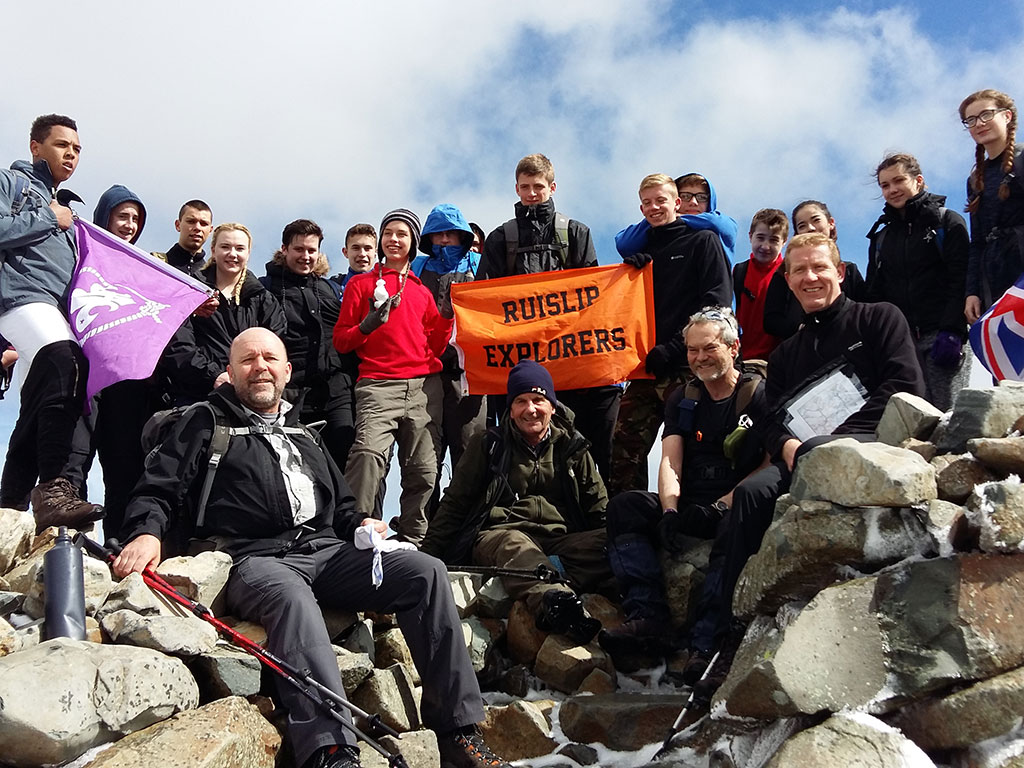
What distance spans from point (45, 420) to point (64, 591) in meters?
2.86

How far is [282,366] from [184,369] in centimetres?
225

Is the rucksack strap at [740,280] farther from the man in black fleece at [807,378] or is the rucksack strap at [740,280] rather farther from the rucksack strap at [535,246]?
the man in black fleece at [807,378]

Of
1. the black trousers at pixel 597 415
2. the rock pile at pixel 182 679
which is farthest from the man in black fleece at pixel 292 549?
the black trousers at pixel 597 415

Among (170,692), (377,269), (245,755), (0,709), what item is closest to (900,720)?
(245,755)

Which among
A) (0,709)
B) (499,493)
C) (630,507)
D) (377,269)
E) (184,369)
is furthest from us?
(377,269)

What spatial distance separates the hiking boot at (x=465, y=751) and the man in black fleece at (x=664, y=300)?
3.60 metres

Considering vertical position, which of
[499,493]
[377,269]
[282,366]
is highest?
[377,269]

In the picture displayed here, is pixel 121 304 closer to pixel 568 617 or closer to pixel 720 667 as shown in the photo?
pixel 568 617

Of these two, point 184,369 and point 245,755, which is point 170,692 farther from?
point 184,369

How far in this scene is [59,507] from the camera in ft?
24.0

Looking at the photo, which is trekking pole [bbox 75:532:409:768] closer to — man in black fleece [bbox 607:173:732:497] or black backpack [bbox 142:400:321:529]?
black backpack [bbox 142:400:321:529]

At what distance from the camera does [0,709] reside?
4.32m

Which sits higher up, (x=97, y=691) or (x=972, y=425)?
(x=972, y=425)

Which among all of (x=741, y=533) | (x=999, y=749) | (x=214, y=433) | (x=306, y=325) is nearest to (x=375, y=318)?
(x=306, y=325)
